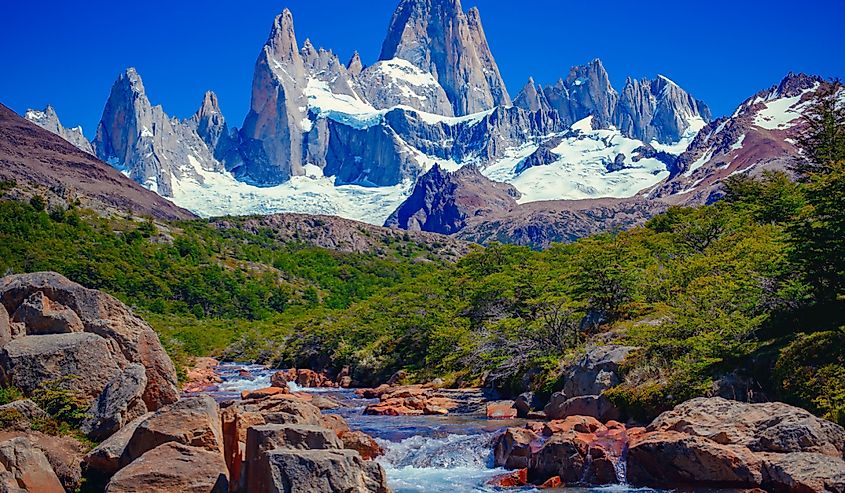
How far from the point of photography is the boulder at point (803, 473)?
48.5 feet

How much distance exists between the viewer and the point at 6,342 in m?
18.5

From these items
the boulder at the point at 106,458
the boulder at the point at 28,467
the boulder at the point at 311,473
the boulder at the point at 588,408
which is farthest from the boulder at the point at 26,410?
the boulder at the point at 588,408

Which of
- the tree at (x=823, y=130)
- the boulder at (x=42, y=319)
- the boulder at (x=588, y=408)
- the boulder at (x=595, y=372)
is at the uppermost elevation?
the tree at (x=823, y=130)

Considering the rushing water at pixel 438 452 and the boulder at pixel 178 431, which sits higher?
the boulder at pixel 178 431

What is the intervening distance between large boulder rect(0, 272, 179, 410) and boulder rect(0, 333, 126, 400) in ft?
2.33

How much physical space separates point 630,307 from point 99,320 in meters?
24.4

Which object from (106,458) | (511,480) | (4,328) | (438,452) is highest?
(4,328)

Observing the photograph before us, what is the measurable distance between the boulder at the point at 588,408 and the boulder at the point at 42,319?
1558 cm

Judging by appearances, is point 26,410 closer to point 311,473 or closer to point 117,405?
point 117,405

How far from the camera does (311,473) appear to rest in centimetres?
1208

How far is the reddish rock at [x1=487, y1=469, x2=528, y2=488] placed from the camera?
19.0 m

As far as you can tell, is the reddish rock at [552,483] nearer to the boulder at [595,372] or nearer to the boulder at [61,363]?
the boulder at [595,372]

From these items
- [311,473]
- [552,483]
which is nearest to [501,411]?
[552,483]

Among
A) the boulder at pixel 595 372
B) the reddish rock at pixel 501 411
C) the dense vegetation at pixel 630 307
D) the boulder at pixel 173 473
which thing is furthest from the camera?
the reddish rock at pixel 501 411
